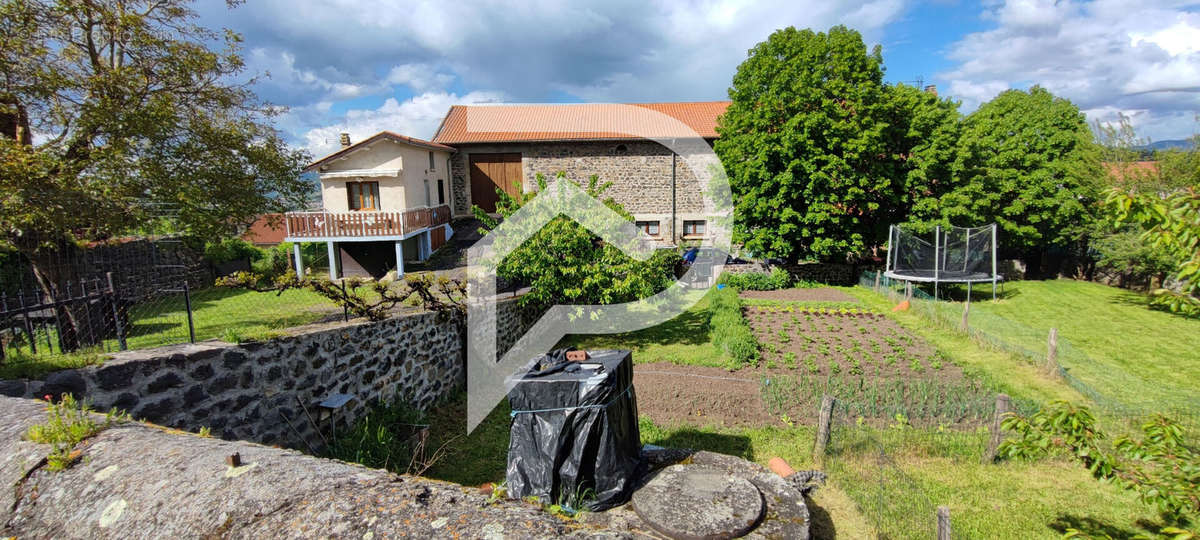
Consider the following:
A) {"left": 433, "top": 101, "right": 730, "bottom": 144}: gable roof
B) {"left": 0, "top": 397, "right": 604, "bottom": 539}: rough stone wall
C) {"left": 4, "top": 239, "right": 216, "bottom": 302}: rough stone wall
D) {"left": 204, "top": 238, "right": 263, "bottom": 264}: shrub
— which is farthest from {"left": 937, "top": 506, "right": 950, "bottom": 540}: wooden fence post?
{"left": 433, "top": 101, "right": 730, "bottom": 144}: gable roof

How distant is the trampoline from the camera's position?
1655 cm

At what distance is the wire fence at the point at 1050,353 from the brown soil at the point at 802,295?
191 centimetres

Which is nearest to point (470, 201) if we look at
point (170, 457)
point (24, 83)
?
point (24, 83)

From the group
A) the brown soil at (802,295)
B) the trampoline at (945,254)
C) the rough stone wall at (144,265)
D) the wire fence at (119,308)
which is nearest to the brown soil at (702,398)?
the wire fence at (119,308)

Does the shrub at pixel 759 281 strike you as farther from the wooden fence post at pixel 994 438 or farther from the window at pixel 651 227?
the wooden fence post at pixel 994 438

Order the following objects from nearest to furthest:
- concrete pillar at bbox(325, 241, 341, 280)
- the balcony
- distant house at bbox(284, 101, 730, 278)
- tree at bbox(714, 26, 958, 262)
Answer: the balcony
concrete pillar at bbox(325, 241, 341, 280)
tree at bbox(714, 26, 958, 262)
distant house at bbox(284, 101, 730, 278)

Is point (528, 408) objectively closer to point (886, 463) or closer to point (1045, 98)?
point (886, 463)

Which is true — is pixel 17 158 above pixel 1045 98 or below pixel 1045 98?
below

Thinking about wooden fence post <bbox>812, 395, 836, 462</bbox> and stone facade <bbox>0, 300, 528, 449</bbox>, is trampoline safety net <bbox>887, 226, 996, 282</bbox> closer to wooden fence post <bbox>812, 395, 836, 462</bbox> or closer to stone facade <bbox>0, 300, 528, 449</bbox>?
wooden fence post <bbox>812, 395, 836, 462</bbox>

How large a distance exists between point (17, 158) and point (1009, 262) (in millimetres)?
29719

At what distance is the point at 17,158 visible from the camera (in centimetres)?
666

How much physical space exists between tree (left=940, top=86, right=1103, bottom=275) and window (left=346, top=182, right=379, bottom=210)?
65.7ft

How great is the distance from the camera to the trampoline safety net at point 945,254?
16.6 metres

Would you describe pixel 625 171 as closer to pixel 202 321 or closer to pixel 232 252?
pixel 232 252
